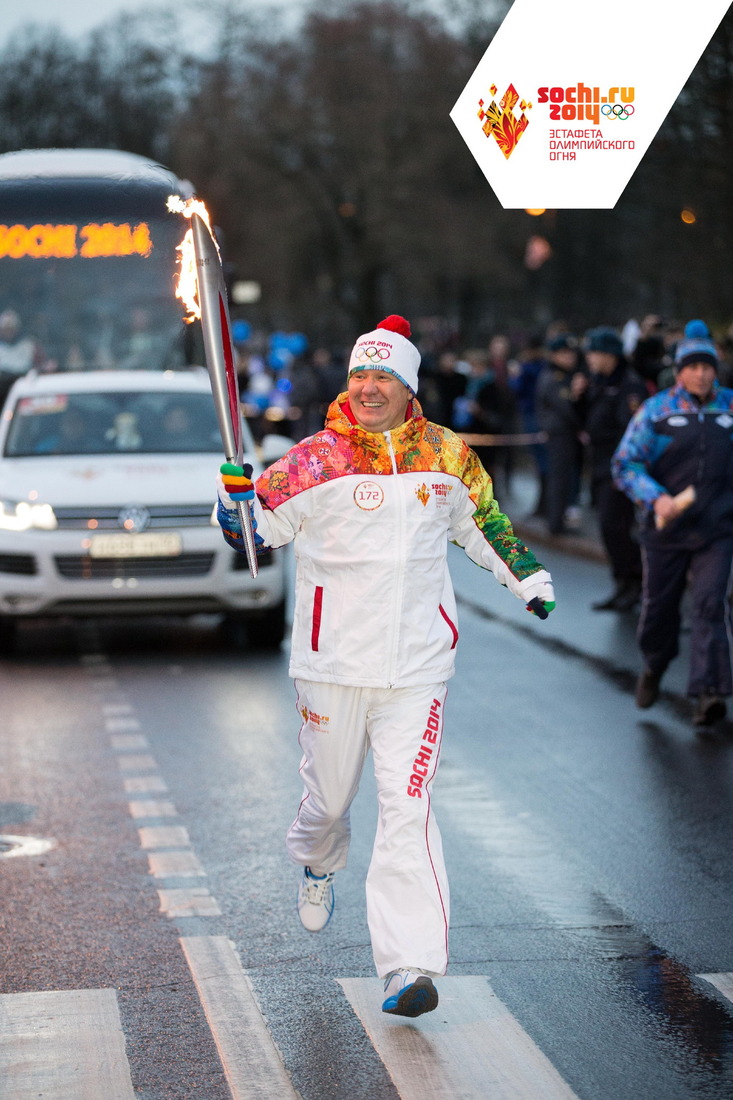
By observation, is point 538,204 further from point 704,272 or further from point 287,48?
point 287,48

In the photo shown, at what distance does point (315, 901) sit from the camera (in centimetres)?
578

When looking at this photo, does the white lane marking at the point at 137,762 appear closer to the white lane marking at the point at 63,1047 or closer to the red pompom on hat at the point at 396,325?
the white lane marking at the point at 63,1047

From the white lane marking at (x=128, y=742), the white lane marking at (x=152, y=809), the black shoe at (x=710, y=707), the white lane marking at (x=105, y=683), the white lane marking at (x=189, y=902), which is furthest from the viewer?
the white lane marking at (x=105, y=683)

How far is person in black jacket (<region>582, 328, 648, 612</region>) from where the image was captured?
47.1ft

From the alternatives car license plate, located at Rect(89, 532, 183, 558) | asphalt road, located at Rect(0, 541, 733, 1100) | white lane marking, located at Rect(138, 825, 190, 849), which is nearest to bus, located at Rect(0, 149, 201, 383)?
car license plate, located at Rect(89, 532, 183, 558)

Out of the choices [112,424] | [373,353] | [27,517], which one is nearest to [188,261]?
[373,353]

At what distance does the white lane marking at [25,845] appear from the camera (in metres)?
7.24

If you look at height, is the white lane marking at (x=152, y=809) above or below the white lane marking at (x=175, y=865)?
below

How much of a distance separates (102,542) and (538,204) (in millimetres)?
5091

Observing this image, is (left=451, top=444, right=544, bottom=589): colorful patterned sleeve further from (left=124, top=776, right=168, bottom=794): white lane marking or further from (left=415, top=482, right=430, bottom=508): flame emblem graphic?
(left=124, top=776, right=168, bottom=794): white lane marking

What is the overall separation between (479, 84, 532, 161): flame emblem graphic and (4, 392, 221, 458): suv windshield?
558 cm

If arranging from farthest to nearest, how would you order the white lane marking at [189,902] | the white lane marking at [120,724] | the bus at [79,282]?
the bus at [79,282] → the white lane marking at [120,724] → the white lane marking at [189,902]

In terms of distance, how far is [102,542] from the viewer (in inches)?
479

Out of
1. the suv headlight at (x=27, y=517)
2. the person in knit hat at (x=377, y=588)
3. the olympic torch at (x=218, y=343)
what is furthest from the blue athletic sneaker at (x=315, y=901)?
the suv headlight at (x=27, y=517)
